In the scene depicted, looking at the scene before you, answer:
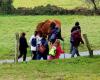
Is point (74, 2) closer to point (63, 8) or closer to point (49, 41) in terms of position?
point (63, 8)

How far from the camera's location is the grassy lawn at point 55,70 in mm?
14906

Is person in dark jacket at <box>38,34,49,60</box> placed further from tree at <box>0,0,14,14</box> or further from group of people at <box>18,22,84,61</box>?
tree at <box>0,0,14,14</box>

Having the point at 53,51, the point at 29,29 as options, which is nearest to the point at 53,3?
the point at 29,29

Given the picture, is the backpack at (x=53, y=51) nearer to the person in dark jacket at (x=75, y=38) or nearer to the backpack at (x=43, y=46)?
the backpack at (x=43, y=46)

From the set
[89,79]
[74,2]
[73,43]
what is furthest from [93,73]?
[74,2]

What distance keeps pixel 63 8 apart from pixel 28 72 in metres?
39.9

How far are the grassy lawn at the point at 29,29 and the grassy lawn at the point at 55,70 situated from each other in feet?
27.2

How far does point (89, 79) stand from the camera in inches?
567

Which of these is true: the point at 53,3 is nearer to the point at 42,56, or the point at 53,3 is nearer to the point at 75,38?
the point at 75,38

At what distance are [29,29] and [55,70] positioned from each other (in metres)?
24.6

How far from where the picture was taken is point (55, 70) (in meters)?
16.1

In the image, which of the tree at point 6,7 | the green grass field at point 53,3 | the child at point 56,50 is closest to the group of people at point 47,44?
the child at point 56,50

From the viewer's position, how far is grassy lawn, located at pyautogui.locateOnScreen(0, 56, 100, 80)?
14.9 metres

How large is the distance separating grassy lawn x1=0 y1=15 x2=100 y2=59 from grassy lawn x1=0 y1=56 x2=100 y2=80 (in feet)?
27.2
